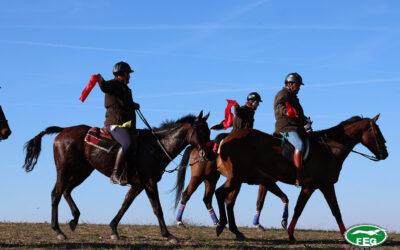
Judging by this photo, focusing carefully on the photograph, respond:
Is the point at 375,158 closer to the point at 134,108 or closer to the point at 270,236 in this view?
the point at 270,236

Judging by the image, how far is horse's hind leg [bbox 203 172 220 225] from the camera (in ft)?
44.2

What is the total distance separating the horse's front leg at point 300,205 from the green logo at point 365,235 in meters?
2.34

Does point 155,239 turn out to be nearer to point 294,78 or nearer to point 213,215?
point 213,215

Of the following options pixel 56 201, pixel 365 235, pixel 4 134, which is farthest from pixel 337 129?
pixel 4 134

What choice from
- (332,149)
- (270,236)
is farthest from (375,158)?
(270,236)

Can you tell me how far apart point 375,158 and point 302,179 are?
2142 mm

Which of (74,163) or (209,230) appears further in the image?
(209,230)

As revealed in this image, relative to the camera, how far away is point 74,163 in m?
12.1

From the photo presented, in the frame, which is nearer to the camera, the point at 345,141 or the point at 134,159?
the point at 134,159

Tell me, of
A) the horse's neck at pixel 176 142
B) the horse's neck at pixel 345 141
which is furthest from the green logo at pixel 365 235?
the horse's neck at pixel 176 142

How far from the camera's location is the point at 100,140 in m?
11.9

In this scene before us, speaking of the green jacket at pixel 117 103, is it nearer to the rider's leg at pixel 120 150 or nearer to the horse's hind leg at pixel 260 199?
the rider's leg at pixel 120 150

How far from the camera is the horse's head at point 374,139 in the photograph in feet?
42.0

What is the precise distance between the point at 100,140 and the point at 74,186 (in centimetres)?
160
